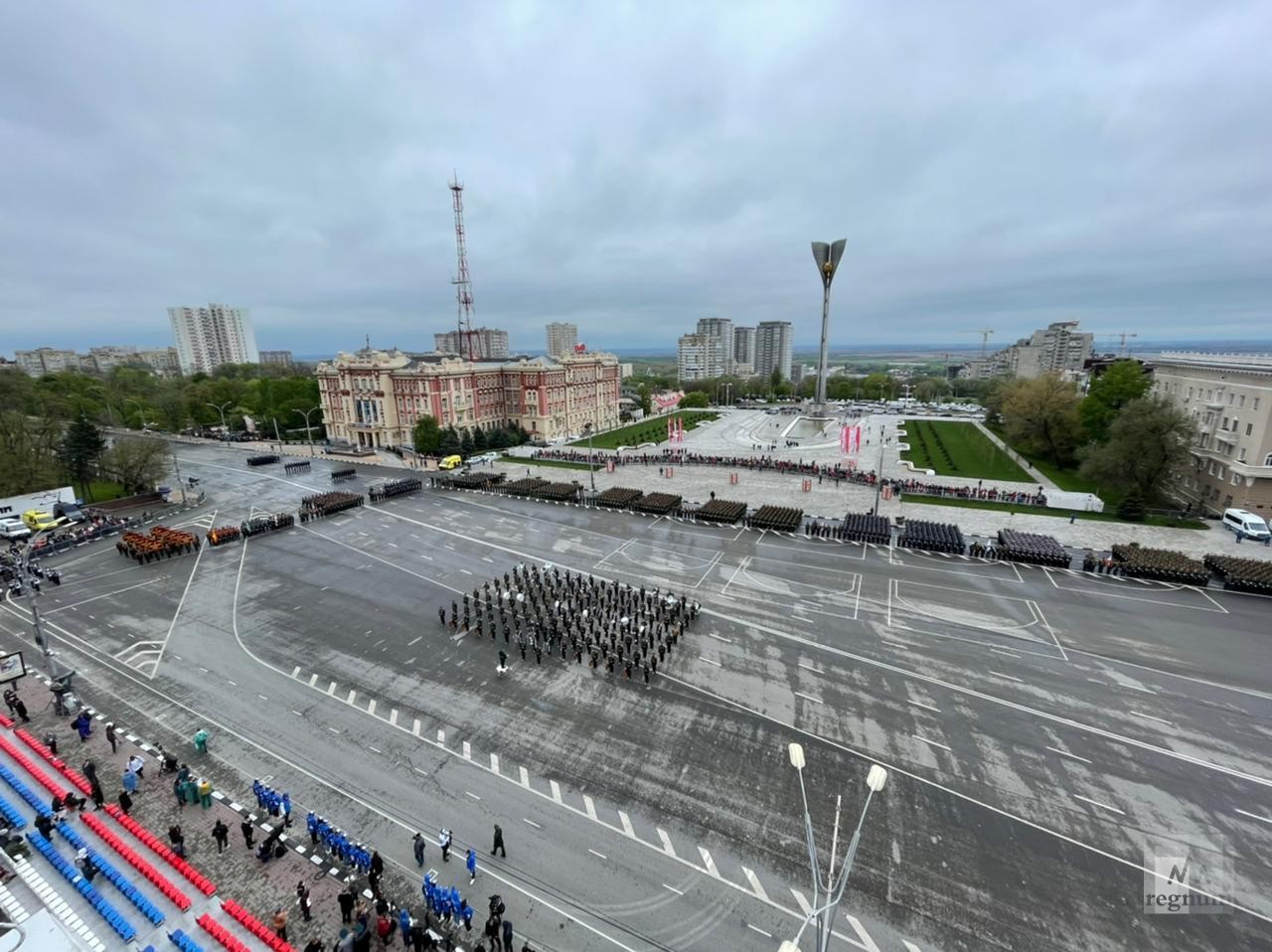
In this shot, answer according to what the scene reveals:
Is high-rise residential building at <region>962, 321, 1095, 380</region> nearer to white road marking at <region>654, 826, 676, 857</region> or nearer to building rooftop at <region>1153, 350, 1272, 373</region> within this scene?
building rooftop at <region>1153, 350, 1272, 373</region>

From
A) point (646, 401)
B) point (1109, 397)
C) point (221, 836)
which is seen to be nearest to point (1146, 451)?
point (1109, 397)

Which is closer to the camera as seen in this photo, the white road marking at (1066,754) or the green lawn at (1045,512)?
the white road marking at (1066,754)

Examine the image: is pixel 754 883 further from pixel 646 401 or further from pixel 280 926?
pixel 646 401

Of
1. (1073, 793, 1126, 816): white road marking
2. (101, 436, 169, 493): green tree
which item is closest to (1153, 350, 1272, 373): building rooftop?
(1073, 793, 1126, 816): white road marking

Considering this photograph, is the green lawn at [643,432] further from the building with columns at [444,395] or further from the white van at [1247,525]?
the white van at [1247,525]

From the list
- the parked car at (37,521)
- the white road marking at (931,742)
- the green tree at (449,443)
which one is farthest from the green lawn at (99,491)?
the white road marking at (931,742)

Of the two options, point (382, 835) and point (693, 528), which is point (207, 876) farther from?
point (693, 528)
